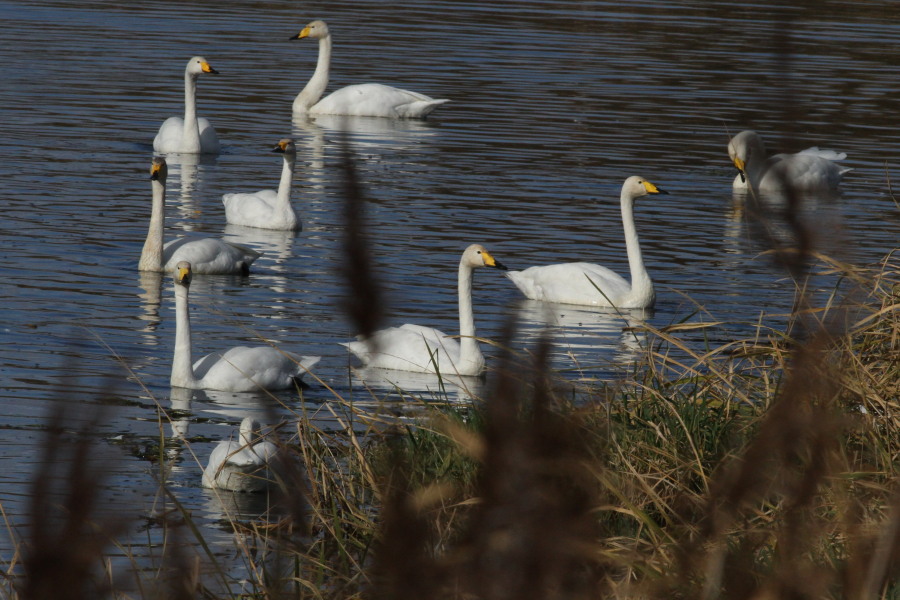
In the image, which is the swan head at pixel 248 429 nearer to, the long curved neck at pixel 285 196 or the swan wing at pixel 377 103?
the long curved neck at pixel 285 196

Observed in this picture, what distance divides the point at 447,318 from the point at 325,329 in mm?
942

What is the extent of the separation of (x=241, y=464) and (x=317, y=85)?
609 inches

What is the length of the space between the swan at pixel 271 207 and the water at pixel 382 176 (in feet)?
0.51

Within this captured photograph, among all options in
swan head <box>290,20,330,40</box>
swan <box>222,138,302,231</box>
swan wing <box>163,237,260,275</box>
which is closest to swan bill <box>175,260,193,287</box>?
swan wing <box>163,237,260,275</box>

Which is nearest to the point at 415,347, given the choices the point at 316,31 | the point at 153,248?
the point at 153,248

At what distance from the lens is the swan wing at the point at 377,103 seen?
1986 cm

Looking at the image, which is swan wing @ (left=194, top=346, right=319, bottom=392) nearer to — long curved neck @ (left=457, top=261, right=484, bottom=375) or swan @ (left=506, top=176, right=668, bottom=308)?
long curved neck @ (left=457, top=261, right=484, bottom=375)

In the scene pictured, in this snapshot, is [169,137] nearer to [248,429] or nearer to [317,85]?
[317,85]

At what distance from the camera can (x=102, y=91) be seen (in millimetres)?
19625

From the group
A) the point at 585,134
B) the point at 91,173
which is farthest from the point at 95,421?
the point at 585,134

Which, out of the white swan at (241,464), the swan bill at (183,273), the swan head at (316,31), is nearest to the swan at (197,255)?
Answer: the swan bill at (183,273)

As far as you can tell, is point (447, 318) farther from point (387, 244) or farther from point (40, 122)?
point (40, 122)

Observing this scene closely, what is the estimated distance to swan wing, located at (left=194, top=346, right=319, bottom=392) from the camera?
8086 millimetres

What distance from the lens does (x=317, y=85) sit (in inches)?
843
